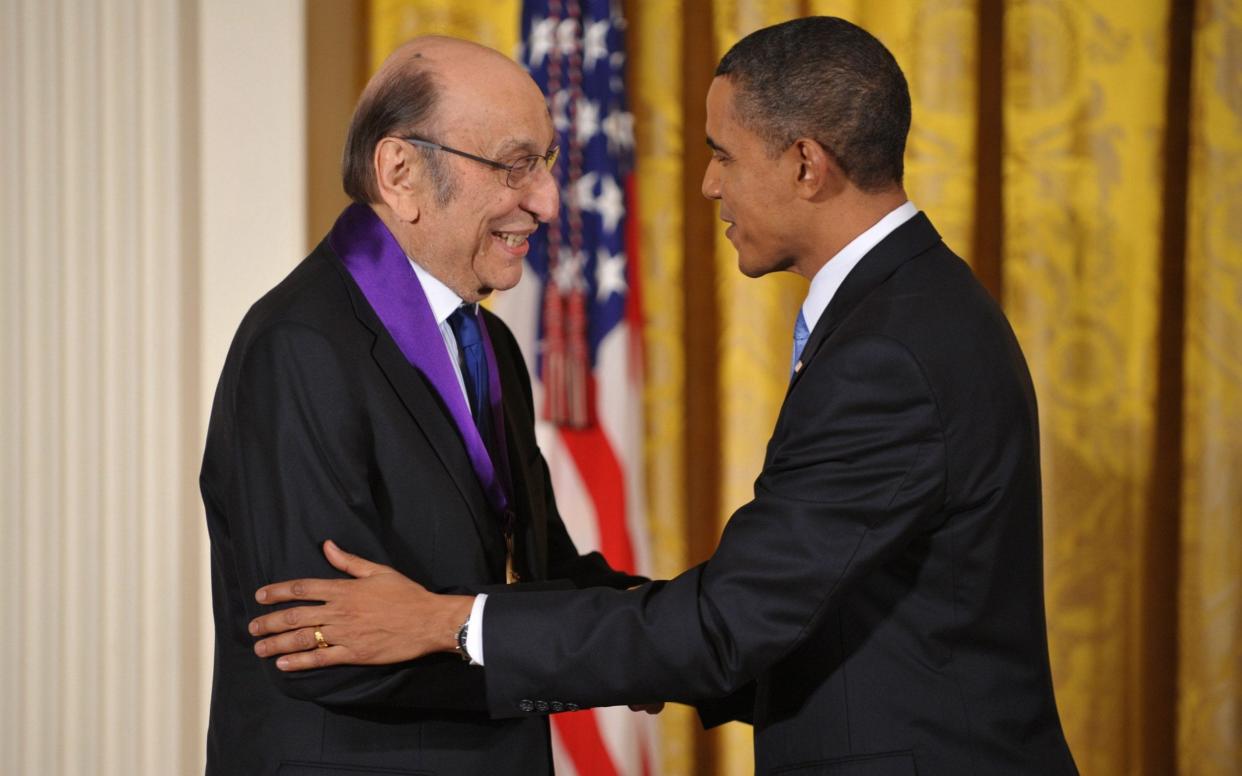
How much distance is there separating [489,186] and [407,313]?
0.97 ft

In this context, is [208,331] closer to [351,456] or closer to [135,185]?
[135,185]

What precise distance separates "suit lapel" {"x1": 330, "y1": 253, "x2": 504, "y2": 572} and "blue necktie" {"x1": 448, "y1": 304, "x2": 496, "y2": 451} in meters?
0.18

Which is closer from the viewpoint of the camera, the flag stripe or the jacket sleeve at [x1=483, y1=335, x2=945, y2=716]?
the jacket sleeve at [x1=483, y1=335, x2=945, y2=716]

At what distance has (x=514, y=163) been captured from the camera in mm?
2223

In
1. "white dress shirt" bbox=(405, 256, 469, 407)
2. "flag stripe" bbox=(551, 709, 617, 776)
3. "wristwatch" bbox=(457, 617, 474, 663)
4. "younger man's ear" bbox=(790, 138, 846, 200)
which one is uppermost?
"younger man's ear" bbox=(790, 138, 846, 200)

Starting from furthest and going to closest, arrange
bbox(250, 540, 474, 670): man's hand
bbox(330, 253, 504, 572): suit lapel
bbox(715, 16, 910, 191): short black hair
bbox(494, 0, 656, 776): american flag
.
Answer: bbox(494, 0, 656, 776): american flag, bbox(715, 16, 910, 191): short black hair, bbox(330, 253, 504, 572): suit lapel, bbox(250, 540, 474, 670): man's hand

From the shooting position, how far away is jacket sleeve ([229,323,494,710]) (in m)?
1.85

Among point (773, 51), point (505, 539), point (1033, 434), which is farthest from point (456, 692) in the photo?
point (773, 51)

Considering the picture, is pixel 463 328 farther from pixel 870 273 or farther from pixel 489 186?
pixel 870 273

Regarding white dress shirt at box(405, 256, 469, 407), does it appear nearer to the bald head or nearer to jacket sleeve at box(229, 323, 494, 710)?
the bald head

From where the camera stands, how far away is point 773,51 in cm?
215

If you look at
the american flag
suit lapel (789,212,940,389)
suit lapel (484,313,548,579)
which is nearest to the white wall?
the american flag

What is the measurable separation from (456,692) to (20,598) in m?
1.97

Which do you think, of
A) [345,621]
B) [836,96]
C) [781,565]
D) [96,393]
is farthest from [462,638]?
[96,393]
